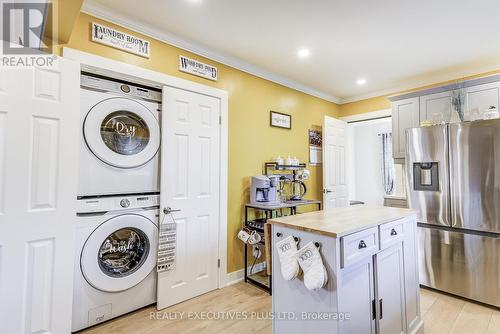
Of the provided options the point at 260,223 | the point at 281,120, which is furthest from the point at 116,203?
the point at 281,120

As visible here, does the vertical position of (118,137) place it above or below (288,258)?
above

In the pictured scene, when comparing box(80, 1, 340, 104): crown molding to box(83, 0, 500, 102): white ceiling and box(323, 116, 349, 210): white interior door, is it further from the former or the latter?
box(323, 116, 349, 210): white interior door

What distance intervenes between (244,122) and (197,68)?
32.5 inches

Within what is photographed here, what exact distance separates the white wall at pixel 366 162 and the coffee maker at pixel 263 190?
134 inches

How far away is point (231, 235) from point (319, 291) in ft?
5.60

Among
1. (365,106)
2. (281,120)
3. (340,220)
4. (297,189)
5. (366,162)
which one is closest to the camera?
(340,220)

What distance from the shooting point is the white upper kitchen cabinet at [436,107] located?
3096mm

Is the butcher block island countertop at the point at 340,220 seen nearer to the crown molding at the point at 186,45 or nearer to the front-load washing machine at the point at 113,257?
the front-load washing machine at the point at 113,257

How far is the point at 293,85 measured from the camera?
3773 millimetres

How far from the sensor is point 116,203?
2.17 m

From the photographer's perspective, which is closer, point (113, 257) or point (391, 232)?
point (391, 232)

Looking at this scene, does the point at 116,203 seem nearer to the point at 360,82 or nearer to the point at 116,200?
the point at 116,200

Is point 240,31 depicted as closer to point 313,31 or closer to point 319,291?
point 313,31

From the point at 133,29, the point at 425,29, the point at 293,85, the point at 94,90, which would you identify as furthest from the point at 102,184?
the point at 425,29
